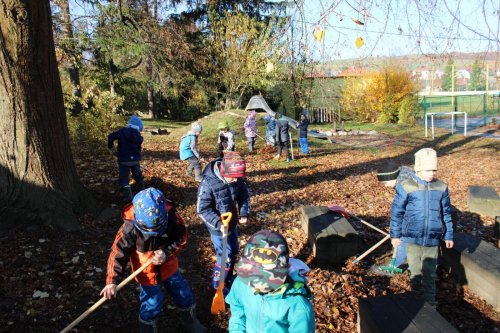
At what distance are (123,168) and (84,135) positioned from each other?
181 inches

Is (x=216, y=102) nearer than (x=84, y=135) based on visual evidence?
No

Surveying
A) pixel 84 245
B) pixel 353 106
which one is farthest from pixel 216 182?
pixel 353 106

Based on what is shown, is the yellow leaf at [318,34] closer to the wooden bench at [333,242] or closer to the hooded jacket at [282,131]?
the wooden bench at [333,242]

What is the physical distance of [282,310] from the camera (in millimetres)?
2352

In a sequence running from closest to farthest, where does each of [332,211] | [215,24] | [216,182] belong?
[216,182] → [332,211] → [215,24]

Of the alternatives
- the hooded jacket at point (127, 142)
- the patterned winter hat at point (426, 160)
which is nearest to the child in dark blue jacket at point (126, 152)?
the hooded jacket at point (127, 142)

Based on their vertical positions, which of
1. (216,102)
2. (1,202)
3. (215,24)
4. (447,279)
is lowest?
(447,279)

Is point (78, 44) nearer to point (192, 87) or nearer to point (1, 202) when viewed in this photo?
point (1, 202)

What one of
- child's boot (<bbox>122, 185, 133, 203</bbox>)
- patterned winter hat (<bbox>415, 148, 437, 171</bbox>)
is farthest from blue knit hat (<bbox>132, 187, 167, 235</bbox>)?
child's boot (<bbox>122, 185, 133, 203</bbox>)

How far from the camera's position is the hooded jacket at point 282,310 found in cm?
232

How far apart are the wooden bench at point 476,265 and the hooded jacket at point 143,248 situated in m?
3.48

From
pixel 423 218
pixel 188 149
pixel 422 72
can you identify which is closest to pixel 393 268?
pixel 423 218

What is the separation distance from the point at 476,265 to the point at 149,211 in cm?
389

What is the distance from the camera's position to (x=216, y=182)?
4.17 m
